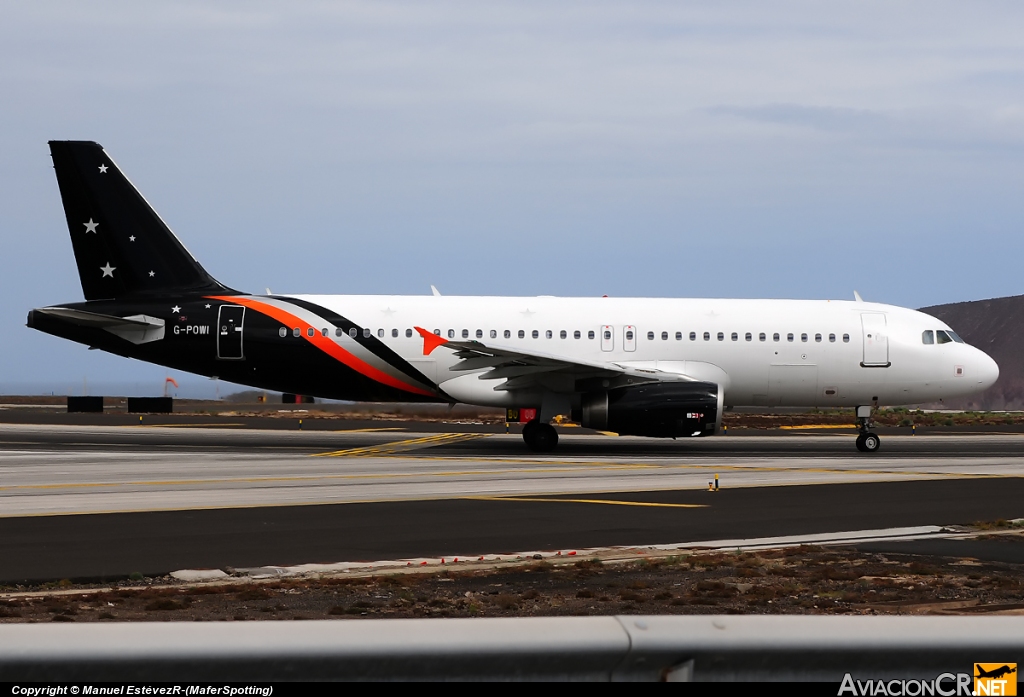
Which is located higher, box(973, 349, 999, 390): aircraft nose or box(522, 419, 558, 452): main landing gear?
box(973, 349, 999, 390): aircraft nose

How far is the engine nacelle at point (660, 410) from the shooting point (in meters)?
28.1

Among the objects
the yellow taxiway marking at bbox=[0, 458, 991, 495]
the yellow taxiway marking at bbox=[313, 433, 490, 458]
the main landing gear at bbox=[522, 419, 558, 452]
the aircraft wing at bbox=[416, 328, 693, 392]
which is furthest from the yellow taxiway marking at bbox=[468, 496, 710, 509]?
the main landing gear at bbox=[522, 419, 558, 452]

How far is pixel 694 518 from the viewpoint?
51.7ft

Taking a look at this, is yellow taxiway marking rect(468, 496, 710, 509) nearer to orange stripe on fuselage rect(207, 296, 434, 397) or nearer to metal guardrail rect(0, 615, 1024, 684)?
orange stripe on fuselage rect(207, 296, 434, 397)

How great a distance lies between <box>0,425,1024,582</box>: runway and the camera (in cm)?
1284

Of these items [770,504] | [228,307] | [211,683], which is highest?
[228,307]

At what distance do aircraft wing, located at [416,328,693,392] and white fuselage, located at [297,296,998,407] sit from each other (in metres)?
0.49

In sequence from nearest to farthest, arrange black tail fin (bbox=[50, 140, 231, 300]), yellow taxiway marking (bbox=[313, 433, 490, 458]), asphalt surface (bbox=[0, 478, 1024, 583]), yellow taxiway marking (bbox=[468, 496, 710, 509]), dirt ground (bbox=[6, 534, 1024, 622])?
dirt ground (bbox=[6, 534, 1024, 622]), asphalt surface (bbox=[0, 478, 1024, 583]), yellow taxiway marking (bbox=[468, 496, 710, 509]), yellow taxiway marking (bbox=[313, 433, 490, 458]), black tail fin (bbox=[50, 140, 231, 300])

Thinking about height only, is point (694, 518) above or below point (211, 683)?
below

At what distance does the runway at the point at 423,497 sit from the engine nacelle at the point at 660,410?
30.6 inches

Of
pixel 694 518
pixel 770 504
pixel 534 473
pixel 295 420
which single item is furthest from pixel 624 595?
pixel 295 420

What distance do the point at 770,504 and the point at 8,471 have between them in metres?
Answer: 15.0

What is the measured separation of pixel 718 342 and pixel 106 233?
56.5 feet

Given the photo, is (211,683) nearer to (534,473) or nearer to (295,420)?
(534,473)
